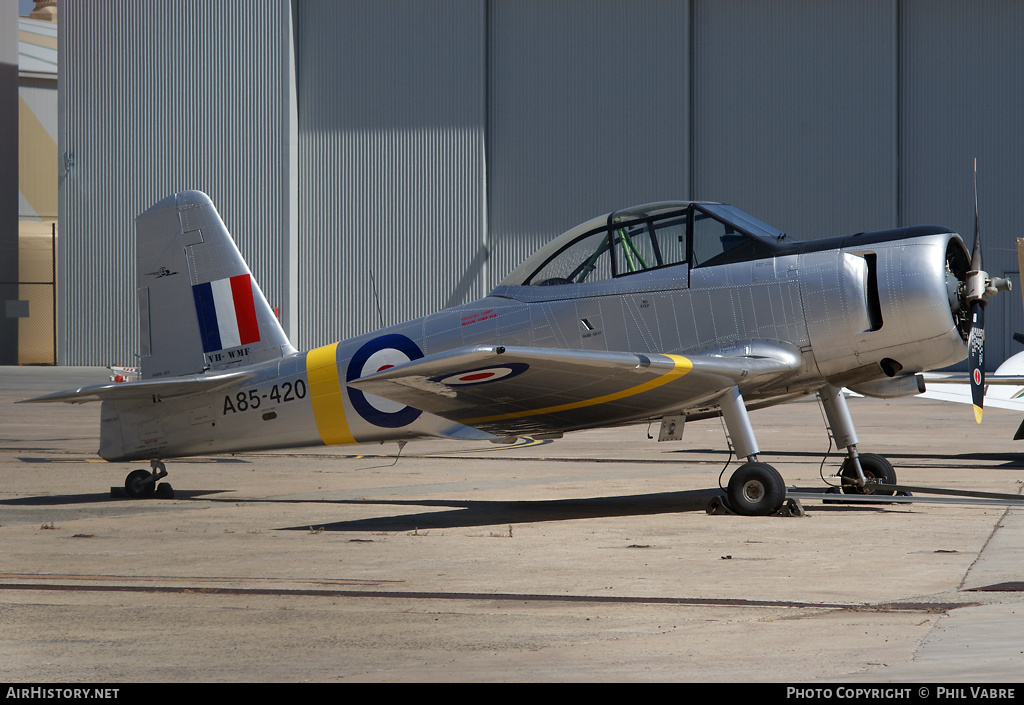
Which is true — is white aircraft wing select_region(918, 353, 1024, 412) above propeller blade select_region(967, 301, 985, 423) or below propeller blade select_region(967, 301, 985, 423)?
below

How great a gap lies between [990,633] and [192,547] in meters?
5.19

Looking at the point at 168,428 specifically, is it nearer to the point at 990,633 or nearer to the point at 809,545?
the point at 809,545

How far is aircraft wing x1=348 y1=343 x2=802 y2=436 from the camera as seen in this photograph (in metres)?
7.52

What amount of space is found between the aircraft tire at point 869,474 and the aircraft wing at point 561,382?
4.51 ft

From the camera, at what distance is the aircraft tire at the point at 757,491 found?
8.34m

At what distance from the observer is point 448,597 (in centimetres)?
564

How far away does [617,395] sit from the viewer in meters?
8.34

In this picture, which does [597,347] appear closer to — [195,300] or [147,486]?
[195,300]

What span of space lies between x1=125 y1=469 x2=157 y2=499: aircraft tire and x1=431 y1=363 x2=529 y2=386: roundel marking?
406cm

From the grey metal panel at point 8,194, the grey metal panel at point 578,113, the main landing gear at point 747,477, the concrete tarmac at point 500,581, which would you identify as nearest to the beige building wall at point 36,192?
the grey metal panel at point 8,194

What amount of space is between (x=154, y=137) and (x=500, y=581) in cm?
3332

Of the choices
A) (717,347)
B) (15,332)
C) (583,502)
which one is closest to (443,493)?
(583,502)

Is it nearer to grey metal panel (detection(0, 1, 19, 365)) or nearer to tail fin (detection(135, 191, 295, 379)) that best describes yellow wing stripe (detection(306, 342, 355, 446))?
tail fin (detection(135, 191, 295, 379))

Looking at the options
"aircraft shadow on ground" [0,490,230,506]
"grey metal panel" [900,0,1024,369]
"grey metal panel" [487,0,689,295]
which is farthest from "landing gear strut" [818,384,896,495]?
"grey metal panel" [900,0,1024,369]
